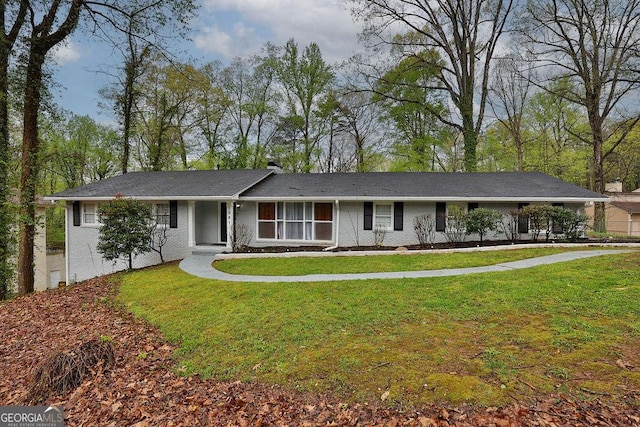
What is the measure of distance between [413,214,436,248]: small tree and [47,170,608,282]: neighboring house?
180 millimetres

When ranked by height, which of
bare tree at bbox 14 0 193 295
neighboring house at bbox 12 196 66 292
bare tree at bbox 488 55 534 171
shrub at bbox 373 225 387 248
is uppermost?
bare tree at bbox 488 55 534 171

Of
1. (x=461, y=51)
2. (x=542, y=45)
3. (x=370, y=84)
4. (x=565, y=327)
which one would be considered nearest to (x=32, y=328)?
(x=565, y=327)

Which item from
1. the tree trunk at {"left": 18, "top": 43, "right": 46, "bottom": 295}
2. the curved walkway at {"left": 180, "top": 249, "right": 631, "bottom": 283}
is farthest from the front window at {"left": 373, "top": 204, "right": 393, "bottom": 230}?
the tree trunk at {"left": 18, "top": 43, "right": 46, "bottom": 295}

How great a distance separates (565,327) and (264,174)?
1328 cm

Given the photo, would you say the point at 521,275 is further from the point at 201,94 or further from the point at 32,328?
the point at 201,94

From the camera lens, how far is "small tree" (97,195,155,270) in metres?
10.5

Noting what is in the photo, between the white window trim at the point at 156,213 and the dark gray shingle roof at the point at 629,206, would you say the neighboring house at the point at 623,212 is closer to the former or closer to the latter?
the dark gray shingle roof at the point at 629,206

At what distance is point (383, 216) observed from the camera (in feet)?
42.6

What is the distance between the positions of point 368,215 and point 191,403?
10138mm

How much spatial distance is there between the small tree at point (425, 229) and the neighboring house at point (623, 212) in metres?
18.5

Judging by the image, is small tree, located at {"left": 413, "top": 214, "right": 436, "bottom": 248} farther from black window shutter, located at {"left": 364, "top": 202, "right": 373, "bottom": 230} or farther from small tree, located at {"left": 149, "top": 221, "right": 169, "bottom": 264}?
small tree, located at {"left": 149, "top": 221, "right": 169, "bottom": 264}

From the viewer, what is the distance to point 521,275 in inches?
296

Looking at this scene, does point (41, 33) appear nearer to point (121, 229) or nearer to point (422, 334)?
point (121, 229)

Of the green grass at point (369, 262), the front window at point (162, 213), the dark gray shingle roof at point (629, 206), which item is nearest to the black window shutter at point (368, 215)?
the green grass at point (369, 262)
